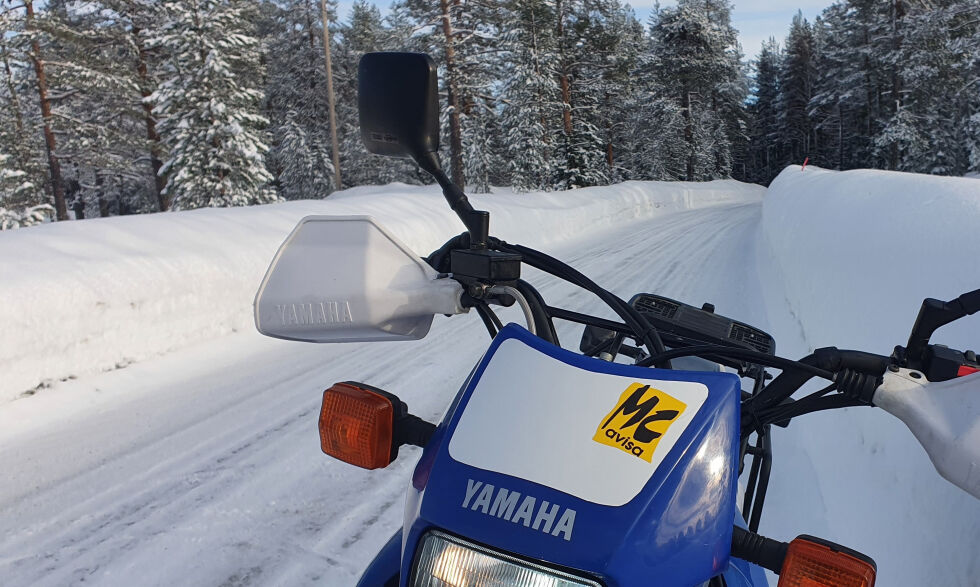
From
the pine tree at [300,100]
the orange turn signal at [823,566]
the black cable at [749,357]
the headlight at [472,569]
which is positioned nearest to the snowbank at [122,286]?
the headlight at [472,569]

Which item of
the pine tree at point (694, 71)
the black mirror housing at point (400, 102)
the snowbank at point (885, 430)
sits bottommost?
the snowbank at point (885, 430)

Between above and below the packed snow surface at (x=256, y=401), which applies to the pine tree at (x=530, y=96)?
above

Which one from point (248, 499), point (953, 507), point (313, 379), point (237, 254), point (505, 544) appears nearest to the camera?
point (505, 544)

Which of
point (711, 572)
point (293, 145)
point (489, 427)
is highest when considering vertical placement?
point (293, 145)

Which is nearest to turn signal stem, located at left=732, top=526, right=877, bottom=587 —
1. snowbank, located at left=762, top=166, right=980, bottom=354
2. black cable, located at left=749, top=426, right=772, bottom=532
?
black cable, located at left=749, top=426, right=772, bottom=532

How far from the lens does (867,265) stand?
420cm

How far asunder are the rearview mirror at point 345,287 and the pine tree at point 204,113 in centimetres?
2305

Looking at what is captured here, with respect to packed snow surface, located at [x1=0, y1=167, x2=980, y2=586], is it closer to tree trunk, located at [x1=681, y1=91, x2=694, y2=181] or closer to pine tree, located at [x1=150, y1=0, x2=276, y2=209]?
pine tree, located at [x1=150, y1=0, x2=276, y2=209]

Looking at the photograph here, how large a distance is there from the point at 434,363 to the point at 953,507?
13.1ft

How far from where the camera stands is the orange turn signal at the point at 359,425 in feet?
4.31

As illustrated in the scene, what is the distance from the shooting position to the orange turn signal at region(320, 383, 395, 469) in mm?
1313

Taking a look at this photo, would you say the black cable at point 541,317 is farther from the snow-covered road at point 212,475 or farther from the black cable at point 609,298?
the snow-covered road at point 212,475

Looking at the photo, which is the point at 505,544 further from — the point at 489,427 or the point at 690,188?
the point at 690,188

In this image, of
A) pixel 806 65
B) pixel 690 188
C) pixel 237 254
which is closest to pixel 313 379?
pixel 237 254
